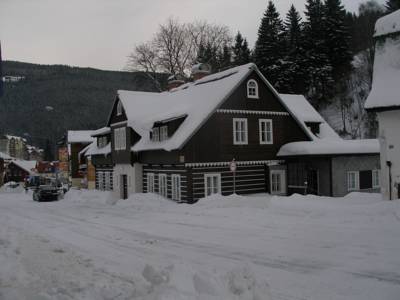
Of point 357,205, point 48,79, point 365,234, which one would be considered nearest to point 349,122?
point 357,205

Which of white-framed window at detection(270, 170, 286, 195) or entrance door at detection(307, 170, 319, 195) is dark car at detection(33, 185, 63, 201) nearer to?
white-framed window at detection(270, 170, 286, 195)

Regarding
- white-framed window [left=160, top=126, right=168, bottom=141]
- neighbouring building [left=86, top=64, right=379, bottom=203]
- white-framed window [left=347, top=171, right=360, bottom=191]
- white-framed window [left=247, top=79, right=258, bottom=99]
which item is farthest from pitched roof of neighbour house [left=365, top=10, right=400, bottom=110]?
white-framed window [left=160, top=126, right=168, bottom=141]

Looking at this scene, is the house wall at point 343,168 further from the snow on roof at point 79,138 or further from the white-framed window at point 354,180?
the snow on roof at point 79,138

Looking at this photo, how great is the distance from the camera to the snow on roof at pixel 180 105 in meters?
26.1

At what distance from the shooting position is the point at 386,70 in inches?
768

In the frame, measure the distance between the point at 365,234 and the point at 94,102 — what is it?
126231 mm

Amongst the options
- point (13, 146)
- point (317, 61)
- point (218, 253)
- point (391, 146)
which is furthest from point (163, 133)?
point (13, 146)

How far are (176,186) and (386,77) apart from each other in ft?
45.0

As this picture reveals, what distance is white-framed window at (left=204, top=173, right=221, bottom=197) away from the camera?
86.2 ft

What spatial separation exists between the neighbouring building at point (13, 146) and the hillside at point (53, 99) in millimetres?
6954

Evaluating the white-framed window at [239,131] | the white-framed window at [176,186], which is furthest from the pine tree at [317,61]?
the white-framed window at [176,186]

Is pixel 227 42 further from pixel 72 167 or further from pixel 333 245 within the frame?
pixel 333 245

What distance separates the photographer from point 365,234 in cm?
1318

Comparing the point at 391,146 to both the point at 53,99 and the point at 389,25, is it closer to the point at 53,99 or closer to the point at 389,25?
the point at 389,25
